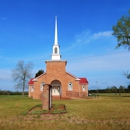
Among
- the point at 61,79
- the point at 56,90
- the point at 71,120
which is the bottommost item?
the point at 71,120

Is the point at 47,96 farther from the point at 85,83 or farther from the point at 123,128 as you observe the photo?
the point at 85,83

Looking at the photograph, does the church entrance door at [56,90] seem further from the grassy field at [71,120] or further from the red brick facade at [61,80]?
the grassy field at [71,120]

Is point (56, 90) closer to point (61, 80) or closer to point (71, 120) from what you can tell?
point (61, 80)

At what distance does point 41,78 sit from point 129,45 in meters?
20.4

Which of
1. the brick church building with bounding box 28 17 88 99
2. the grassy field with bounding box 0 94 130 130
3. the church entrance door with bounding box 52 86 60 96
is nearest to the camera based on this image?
the grassy field with bounding box 0 94 130 130

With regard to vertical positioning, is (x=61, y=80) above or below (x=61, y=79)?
below

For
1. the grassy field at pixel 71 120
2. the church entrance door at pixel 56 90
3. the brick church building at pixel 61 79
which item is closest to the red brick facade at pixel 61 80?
the brick church building at pixel 61 79

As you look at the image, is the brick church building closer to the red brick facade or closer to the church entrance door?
the red brick facade

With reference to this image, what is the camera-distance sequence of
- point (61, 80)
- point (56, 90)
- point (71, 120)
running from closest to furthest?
1. point (71, 120)
2. point (61, 80)
3. point (56, 90)

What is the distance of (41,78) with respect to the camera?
3431 centimetres

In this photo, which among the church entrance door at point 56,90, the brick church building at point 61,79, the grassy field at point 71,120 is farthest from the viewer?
the church entrance door at point 56,90

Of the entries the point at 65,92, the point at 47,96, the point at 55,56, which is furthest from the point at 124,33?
the point at 47,96

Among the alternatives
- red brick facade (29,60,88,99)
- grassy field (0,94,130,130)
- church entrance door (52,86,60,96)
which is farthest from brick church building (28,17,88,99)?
grassy field (0,94,130,130)

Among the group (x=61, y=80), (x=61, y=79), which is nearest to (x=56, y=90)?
(x=61, y=80)
